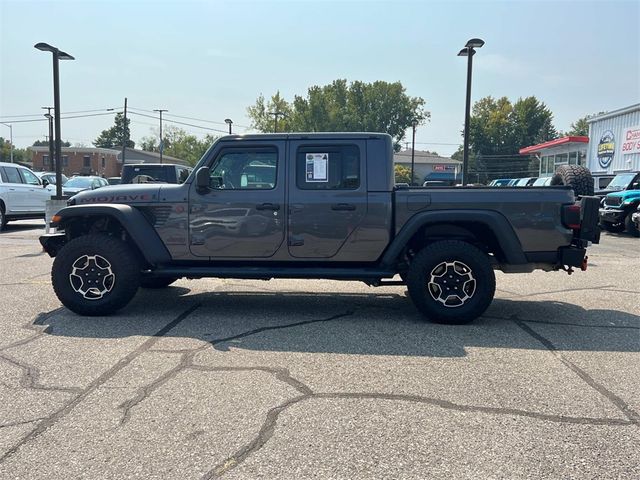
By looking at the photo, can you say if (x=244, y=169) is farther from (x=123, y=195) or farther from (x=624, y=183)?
(x=624, y=183)

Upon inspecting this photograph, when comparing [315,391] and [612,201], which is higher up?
[612,201]

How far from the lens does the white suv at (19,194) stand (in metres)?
15.6

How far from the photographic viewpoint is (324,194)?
580 centimetres

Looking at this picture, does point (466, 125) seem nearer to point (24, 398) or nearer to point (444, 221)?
point (444, 221)

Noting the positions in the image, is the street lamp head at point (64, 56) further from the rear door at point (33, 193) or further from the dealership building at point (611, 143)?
the dealership building at point (611, 143)

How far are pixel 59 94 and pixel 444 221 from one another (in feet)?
43.6

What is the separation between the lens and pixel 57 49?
14.8m

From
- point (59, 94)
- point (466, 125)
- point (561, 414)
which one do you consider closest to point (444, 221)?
point (561, 414)

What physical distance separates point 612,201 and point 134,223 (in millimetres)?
15440

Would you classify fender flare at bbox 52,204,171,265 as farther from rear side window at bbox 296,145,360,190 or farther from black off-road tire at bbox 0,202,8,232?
black off-road tire at bbox 0,202,8,232

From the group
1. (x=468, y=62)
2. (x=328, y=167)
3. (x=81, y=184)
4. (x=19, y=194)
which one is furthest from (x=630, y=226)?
(x=81, y=184)

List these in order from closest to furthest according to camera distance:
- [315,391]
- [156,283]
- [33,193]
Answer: [315,391], [156,283], [33,193]

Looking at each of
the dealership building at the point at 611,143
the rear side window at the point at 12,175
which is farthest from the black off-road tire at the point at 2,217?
the dealership building at the point at 611,143

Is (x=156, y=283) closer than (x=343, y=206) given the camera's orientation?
No
